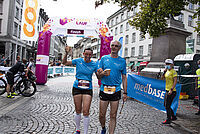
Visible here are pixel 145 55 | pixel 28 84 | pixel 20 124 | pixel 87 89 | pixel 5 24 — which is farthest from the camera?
pixel 145 55

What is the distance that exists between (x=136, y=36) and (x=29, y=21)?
29312 mm

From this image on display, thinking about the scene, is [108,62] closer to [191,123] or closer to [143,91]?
[191,123]

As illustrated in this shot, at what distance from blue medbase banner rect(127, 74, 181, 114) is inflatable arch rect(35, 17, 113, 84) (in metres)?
4.25

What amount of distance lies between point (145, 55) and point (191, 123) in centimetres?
2802

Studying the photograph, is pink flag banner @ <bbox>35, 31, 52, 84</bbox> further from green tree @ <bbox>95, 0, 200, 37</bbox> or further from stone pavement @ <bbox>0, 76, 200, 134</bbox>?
stone pavement @ <bbox>0, 76, 200, 134</bbox>

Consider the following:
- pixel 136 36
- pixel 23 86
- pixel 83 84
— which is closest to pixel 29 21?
pixel 23 86

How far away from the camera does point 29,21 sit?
775 cm

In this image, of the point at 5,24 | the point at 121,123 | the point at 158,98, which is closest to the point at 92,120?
the point at 121,123

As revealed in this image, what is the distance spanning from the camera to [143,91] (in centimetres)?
690

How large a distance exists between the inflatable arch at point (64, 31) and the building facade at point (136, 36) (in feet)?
65.4

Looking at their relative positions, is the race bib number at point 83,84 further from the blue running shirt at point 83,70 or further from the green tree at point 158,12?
the green tree at point 158,12

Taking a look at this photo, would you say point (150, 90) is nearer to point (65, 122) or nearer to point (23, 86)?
point (65, 122)

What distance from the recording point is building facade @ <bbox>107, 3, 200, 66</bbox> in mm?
30938

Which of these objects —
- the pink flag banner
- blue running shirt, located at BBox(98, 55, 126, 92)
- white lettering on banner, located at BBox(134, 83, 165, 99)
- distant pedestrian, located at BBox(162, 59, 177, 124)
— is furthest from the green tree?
the pink flag banner
